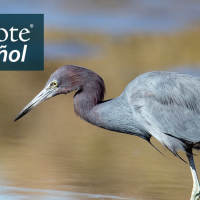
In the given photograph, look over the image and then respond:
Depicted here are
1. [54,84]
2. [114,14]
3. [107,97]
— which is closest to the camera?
[54,84]

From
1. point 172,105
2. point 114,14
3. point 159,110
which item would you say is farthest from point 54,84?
point 114,14

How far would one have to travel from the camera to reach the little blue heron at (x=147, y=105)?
5113mm

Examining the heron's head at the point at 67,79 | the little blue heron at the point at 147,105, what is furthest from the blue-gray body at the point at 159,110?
the heron's head at the point at 67,79

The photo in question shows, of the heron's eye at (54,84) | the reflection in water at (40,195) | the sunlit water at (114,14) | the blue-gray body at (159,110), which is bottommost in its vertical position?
the reflection in water at (40,195)

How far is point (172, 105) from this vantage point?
205 inches

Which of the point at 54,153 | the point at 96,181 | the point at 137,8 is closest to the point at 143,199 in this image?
the point at 96,181

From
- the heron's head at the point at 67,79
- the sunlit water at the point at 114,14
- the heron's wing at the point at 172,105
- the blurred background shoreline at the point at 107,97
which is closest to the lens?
the heron's wing at the point at 172,105

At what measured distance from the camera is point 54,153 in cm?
670

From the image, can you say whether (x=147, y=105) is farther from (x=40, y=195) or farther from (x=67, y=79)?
(x=40, y=195)

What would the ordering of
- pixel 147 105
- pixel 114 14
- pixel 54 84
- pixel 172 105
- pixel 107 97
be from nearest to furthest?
pixel 147 105, pixel 172 105, pixel 54 84, pixel 107 97, pixel 114 14

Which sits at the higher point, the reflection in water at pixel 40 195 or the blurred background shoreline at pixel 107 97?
the blurred background shoreline at pixel 107 97

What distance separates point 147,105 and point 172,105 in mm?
296

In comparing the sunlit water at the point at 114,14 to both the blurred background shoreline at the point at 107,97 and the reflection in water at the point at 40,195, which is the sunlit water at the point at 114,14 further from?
the reflection in water at the point at 40,195

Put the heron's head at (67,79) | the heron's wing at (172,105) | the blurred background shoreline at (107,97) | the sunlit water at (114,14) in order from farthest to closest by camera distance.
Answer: the sunlit water at (114,14)
the blurred background shoreline at (107,97)
the heron's head at (67,79)
the heron's wing at (172,105)
